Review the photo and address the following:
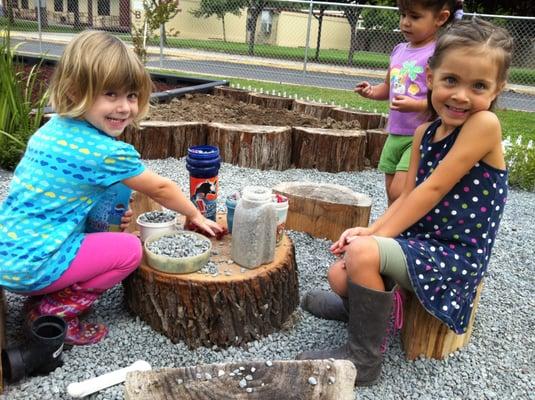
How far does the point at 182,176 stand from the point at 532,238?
2.72 m

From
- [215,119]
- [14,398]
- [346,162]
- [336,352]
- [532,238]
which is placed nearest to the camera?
[14,398]

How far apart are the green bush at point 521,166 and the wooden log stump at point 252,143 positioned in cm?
210

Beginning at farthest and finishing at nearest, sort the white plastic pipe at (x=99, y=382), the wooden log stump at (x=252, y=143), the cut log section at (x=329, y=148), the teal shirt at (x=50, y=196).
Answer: the cut log section at (x=329, y=148), the wooden log stump at (x=252, y=143), the teal shirt at (x=50, y=196), the white plastic pipe at (x=99, y=382)

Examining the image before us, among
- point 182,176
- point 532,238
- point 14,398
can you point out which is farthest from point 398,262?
point 182,176

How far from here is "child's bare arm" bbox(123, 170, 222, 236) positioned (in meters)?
2.01

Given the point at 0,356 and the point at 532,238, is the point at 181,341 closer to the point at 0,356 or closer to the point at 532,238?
the point at 0,356

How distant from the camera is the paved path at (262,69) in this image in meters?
11.4

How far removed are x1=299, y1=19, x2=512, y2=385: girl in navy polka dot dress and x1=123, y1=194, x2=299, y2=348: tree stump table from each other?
0.28 meters

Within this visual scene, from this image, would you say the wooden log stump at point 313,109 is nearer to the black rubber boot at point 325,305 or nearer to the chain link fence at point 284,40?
the black rubber boot at point 325,305

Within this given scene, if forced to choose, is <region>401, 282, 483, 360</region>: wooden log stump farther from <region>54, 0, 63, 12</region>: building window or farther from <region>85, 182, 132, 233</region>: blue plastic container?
<region>54, 0, 63, 12</region>: building window

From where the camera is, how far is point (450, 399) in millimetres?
1888

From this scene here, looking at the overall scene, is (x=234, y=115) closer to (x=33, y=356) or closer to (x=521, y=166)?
(x=521, y=166)

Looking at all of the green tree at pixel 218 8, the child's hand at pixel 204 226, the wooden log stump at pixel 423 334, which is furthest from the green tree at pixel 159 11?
the green tree at pixel 218 8

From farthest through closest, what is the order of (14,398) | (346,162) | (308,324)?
1. (346,162)
2. (308,324)
3. (14,398)
